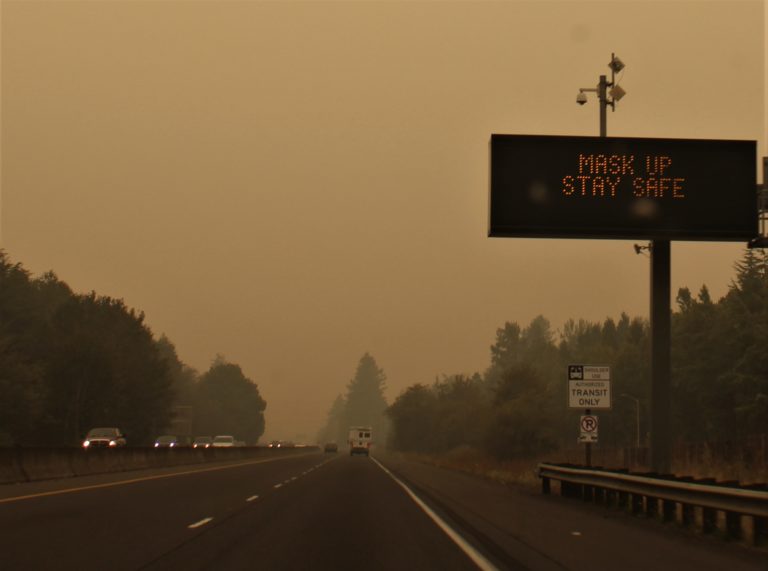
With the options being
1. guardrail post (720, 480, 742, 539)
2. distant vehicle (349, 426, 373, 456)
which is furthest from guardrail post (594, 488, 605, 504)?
distant vehicle (349, 426, 373, 456)

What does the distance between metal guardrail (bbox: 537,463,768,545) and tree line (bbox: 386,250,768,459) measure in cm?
3465

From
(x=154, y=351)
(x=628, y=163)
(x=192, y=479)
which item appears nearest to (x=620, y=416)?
(x=154, y=351)

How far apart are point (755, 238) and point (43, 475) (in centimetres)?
2233

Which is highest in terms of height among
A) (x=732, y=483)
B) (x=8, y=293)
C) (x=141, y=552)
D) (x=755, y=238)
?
(x=8, y=293)

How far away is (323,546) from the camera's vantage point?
15523 mm

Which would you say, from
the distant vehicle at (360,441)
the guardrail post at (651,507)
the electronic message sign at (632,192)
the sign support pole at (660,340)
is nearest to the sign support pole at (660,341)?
the sign support pole at (660,340)

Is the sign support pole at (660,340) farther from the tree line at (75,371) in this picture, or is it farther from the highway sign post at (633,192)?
the tree line at (75,371)

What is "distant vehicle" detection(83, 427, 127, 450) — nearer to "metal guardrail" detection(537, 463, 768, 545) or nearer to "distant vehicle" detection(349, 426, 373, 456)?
"metal guardrail" detection(537, 463, 768, 545)

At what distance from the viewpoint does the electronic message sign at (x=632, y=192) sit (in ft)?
82.3

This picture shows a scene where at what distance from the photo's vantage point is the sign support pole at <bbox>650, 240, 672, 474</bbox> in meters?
25.7

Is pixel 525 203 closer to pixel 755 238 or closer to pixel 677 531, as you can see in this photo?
pixel 755 238

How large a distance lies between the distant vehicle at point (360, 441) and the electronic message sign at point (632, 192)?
3596 inches

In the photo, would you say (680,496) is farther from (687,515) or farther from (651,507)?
(651,507)

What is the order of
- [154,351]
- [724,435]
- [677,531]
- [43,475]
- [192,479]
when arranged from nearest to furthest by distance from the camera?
[677,531] < [43,475] < [192,479] < [724,435] < [154,351]
